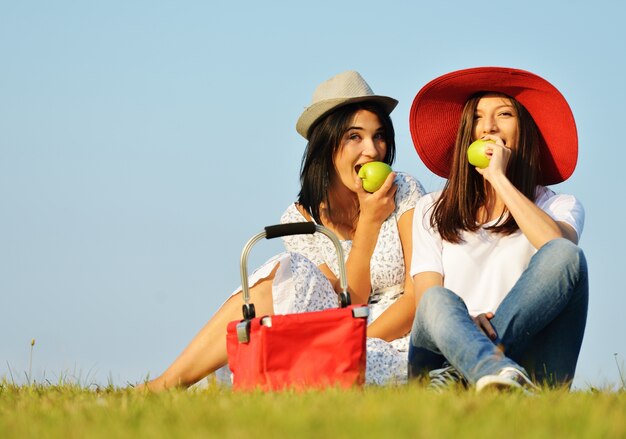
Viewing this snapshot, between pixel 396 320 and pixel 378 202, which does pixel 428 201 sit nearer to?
pixel 378 202

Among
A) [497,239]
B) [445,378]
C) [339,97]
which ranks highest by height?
[339,97]

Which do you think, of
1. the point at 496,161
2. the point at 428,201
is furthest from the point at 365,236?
the point at 496,161

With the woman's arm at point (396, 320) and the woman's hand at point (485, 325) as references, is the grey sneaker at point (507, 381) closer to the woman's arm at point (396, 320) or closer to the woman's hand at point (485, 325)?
the woman's hand at point (485, 325)

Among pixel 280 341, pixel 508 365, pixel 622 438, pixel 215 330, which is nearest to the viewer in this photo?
pixel 622 438

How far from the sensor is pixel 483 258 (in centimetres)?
610

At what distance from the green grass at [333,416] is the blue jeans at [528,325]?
0.31 metres

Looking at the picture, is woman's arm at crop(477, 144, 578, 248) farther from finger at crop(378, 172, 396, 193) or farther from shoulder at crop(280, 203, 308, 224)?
shoulder at crop(280, 203, 308, 224)

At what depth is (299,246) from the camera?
7.61 metres

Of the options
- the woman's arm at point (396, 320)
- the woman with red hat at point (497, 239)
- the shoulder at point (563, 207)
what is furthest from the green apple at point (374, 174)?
the shoulder at point (563, 207)

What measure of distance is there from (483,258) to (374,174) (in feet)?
4.43

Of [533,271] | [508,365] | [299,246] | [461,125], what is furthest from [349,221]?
[508,365]

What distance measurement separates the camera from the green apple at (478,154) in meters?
6.15

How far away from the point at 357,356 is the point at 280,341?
426 mm

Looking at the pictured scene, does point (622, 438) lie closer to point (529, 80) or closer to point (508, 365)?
point (508, 365)
